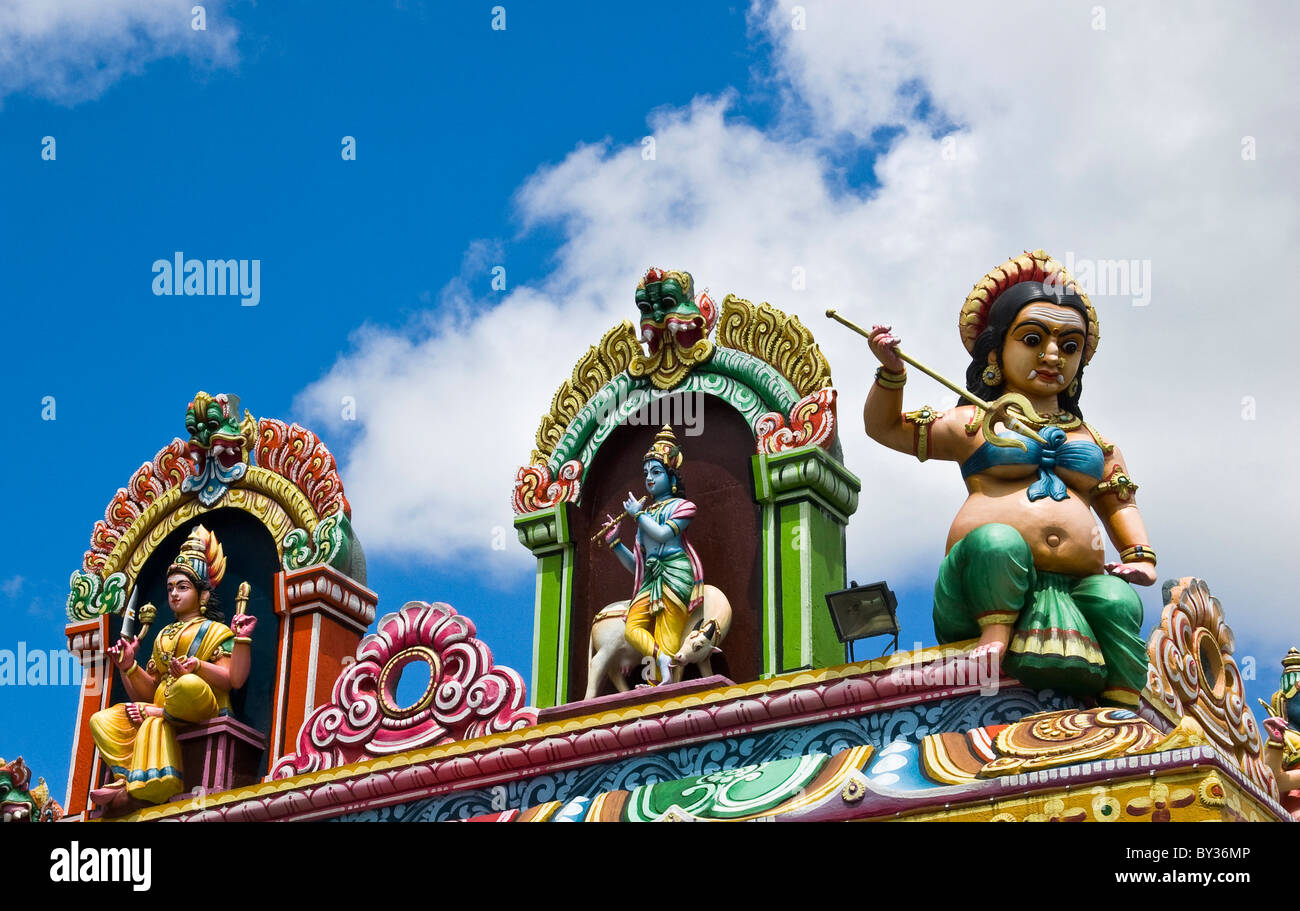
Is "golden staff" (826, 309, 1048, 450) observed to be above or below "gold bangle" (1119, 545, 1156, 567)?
above

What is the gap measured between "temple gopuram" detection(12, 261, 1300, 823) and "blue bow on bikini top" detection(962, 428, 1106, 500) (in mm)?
14

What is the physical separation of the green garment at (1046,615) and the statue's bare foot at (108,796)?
5.83 meters

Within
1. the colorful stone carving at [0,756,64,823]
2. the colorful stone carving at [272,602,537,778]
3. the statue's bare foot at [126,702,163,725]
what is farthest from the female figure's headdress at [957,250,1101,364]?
the colorful stone carving at [0,756,64,823]

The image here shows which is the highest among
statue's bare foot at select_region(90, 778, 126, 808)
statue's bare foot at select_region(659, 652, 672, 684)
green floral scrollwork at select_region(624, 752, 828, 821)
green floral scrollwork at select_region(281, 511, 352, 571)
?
green floral scrollwork at select_region(281, 511, 352, 571)

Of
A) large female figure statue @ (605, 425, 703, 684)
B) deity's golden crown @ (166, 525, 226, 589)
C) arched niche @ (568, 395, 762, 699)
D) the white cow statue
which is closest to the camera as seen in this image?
the white cow statue

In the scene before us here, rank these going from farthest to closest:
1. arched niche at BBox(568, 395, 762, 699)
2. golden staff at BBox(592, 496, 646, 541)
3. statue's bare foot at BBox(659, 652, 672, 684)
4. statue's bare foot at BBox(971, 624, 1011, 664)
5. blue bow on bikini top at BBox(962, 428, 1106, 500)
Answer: golden staff at BBox(592, 496, 646, 541) → arched niche at BBox(568, 395, 762, 699) → statue's bare foot at BBox(659, 652, 672, 684) → blue bow on bikini top at BBox(962, 428, 1106, 500) → statue's bare foot at BBox(971, 624, 1011, 664)

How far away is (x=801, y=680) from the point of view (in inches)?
419

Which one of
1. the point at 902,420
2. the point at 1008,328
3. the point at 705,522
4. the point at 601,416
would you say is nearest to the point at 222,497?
the point at 601,416

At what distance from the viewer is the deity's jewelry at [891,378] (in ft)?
36.4

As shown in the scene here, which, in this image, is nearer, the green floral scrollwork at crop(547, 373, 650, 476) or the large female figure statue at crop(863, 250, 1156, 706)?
the large female figure statue at crop(863, 250, 1156, 706)

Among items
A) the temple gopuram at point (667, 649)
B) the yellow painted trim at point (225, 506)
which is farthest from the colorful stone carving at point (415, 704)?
the yellow painted trim at point (225, 506)

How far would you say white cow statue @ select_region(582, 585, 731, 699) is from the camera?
11625 mm

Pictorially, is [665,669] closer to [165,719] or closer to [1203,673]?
[1203,673]

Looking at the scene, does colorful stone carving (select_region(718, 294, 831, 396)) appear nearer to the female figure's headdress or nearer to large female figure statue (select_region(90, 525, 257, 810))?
the female figure's headdress
